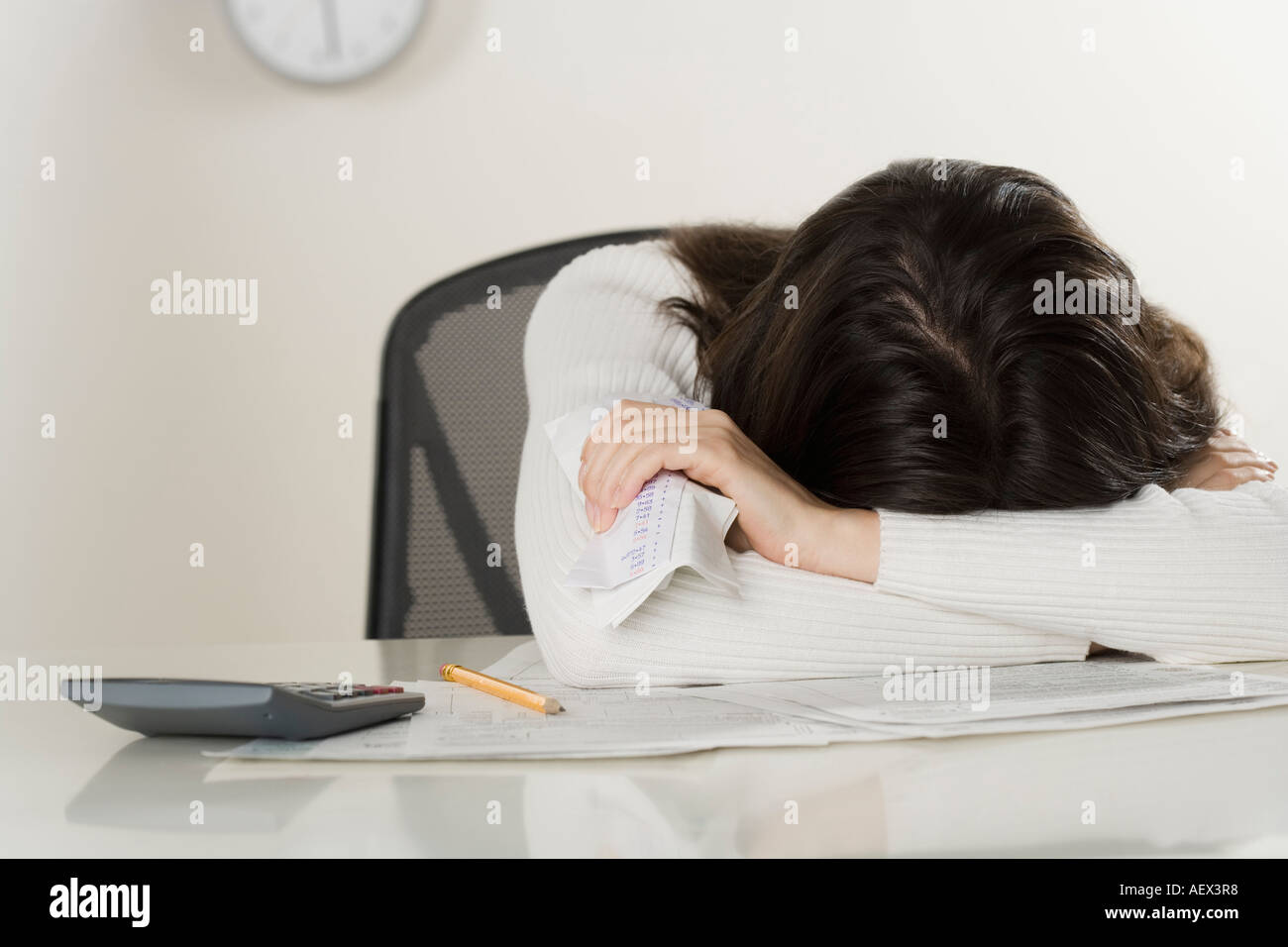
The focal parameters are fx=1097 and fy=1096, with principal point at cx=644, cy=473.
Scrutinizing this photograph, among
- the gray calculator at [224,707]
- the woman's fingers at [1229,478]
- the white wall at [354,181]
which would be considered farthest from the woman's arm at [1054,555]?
the white wall at [354,181]

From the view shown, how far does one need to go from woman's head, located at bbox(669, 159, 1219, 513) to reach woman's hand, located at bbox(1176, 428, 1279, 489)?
0.06ft

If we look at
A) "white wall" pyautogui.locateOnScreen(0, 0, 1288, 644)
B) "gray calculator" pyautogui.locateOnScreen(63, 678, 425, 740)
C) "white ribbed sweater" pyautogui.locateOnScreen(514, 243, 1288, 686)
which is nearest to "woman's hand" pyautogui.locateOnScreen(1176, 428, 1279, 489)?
"white ribbed sweater" pyautogui.locateOnScreen(514, 243, 1288, 686)

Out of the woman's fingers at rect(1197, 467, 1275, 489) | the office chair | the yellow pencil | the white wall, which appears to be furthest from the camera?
the white wall

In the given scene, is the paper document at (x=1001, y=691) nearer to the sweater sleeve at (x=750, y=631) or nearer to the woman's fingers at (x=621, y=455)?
the sweater sleeve at (x=750, y=631)

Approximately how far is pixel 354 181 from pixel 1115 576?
1867mm

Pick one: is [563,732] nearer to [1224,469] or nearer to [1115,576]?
[1115,576]

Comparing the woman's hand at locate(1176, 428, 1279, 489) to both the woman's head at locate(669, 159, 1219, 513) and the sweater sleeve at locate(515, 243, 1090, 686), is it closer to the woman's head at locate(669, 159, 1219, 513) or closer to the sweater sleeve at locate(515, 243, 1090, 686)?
the woman's head at locate(669, 159, 1219, 513)

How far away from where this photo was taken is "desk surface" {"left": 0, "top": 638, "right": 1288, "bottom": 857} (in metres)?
0.42

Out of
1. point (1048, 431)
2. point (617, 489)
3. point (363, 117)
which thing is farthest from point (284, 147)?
point (1048, 431)

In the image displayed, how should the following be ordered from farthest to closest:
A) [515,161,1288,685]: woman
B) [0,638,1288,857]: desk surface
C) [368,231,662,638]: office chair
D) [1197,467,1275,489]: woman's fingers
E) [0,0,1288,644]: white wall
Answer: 1. [0,0,1288,644]: white wall
2. [368,231,662,638]: office chair
3. [1197,467,1275,489]: woman's fingers
4. [515,161,1288,685]: woman
5. [0,638,1288,857]: desk surface

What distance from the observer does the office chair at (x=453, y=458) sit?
1.24 m

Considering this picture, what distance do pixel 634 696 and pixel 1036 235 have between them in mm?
470

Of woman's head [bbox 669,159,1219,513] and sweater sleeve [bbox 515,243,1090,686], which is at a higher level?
woman's head [bbox 669,159,1219,513]
